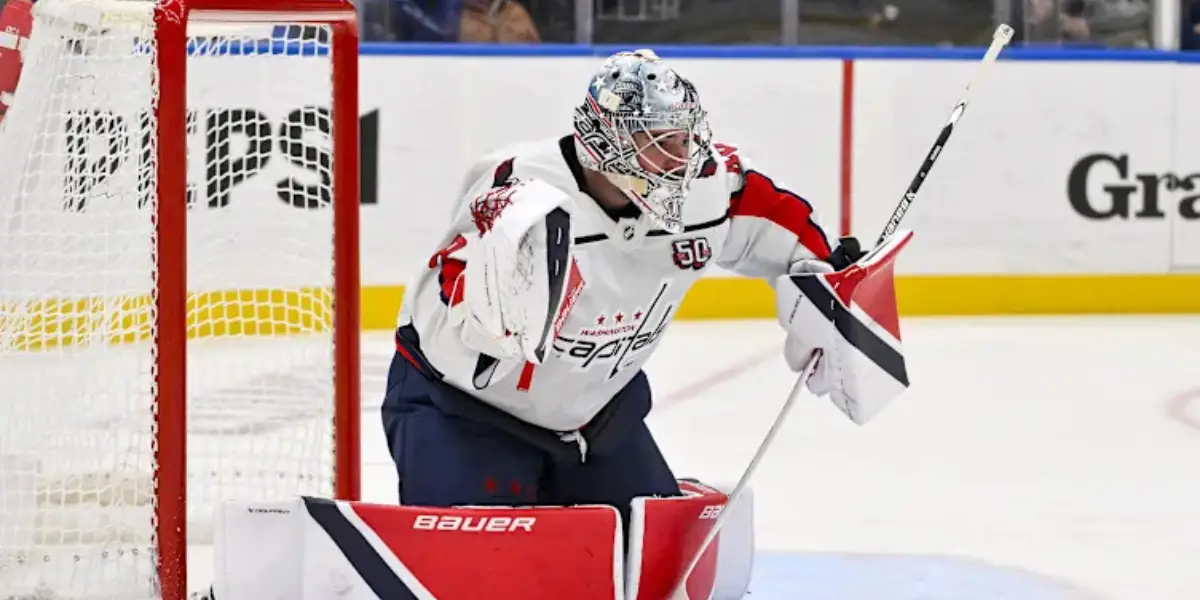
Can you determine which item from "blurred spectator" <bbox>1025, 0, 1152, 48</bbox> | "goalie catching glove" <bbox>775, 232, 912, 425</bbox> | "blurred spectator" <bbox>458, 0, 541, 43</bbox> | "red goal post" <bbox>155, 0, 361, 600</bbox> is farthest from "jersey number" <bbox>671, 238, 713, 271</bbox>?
"blurred spectator" <bbox>1025, 0, 1152, 48</bbox>

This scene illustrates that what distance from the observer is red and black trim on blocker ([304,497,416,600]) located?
1978 mm

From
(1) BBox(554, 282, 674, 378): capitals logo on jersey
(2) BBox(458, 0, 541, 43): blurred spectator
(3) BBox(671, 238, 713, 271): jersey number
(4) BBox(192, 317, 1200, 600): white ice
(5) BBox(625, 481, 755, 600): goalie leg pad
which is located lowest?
(4) BBox(192, 317, 1200, 600): white ice

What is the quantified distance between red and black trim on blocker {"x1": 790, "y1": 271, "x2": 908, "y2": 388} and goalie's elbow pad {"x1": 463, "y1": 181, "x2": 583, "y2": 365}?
0.45 m

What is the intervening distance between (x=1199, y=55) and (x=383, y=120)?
99.7 inches

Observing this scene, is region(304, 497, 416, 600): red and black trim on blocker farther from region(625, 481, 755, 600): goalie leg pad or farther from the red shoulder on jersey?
the red shoulder on jersey

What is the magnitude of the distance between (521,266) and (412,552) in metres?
0.39

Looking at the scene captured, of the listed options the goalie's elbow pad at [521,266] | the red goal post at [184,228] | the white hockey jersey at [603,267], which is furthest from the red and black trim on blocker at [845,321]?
the red goal post at [184,228]

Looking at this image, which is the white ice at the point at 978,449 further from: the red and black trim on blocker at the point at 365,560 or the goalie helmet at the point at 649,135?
the goalie helmet at the point at 649,135

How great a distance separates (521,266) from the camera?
179cm

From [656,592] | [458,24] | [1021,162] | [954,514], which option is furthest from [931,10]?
[656,592]

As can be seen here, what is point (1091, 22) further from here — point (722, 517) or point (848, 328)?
point (722, 517)

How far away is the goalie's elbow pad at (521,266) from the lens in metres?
1.75

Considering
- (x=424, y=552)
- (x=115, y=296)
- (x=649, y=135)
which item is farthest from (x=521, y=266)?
(x=115, y=296)

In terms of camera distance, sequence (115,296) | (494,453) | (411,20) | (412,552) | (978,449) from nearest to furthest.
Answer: (412,552)
(494,453)
(115,296)
(978,449)
(411,20)
